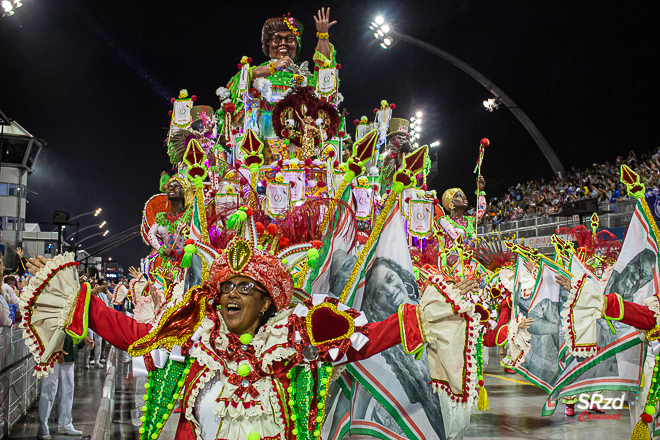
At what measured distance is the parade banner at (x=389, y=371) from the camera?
3.91 meters

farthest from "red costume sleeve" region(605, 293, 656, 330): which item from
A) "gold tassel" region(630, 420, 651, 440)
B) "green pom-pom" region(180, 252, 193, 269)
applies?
"green pom-pom" region(180, 252, 193, 269)

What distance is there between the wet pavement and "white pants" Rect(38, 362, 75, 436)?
0.21m

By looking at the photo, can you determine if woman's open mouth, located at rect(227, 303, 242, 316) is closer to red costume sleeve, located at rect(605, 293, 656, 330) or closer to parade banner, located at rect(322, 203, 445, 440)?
parade banner, located at rect(322, 203, 445, 440)

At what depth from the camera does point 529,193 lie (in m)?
22.0

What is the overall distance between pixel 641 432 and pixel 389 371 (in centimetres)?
255

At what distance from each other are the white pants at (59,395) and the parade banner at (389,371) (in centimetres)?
322

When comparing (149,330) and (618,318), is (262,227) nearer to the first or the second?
(149,330)

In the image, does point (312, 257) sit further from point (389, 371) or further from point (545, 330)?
point (545, 330)

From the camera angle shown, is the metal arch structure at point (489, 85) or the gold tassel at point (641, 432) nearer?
the gold tassel at point (641, 432)

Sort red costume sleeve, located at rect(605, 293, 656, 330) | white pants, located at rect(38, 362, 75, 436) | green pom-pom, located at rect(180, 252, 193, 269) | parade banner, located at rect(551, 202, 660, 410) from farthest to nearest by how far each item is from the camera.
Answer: white pants, located at rect(38, 362, 75, 436) < parade banner, located at rect(551, 202, 660, 410) < red costume sleeve, located at rect(605, 293, 656, 330) < green pom-pom, located at rect(180, 252, 193, 269)

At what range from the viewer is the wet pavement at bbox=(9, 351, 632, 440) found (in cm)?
607

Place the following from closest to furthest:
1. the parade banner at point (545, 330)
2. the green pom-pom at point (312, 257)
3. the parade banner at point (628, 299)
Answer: the green pom-pom at point (312, 257) < the parade banner at point (628, 299) < the parade banner at point (545, 330)

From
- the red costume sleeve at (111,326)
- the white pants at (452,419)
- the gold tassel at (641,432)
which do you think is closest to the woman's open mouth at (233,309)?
the red costume sleeve at (111,326)

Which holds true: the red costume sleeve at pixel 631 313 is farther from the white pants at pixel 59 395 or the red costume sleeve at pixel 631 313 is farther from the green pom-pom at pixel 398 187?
the white pants at pixel 59 395
